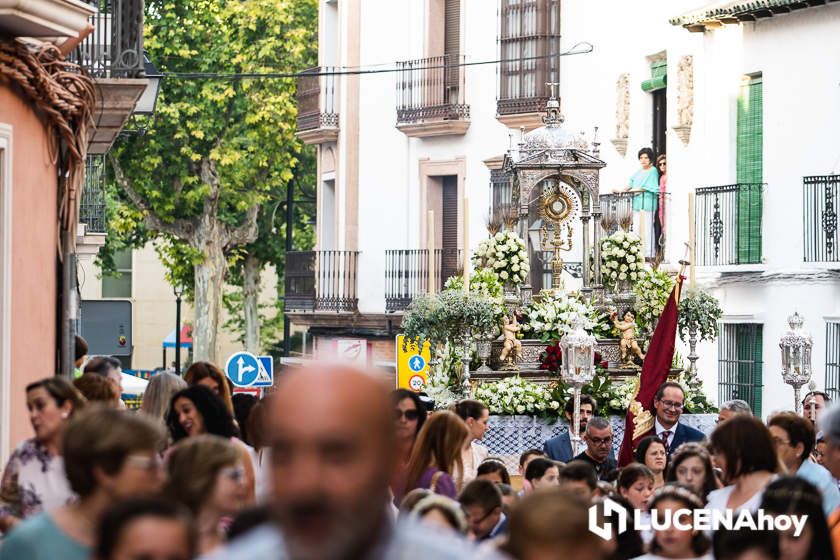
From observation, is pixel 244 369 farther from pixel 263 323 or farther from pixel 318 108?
pixel 263 323

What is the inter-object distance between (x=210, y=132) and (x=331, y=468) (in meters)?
39.0

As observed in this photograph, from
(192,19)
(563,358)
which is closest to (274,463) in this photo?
(563,358)

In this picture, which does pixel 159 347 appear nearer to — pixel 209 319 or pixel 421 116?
pixel 209 319

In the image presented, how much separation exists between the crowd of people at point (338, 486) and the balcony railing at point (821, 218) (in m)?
14.0

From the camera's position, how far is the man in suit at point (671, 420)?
1248 centimetres

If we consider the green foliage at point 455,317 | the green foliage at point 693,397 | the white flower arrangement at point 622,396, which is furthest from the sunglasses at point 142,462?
the green foliage at point 693,397

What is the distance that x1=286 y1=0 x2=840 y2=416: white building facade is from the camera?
26.1 metres

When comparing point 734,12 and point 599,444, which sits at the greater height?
point 734,12

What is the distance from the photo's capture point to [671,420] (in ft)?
41.2

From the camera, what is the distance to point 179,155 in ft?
138

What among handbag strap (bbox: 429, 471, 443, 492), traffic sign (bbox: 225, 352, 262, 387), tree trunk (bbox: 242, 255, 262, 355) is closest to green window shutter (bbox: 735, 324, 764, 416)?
traffic sign (bbox: 225, 352, 262, 387)

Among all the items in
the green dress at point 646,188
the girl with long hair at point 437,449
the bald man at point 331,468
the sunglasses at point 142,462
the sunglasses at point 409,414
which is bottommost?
the girl with long hair at point 437,449

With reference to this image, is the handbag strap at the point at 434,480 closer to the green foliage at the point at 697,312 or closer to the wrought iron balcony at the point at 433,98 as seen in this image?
the green foliage at the point at 697,312

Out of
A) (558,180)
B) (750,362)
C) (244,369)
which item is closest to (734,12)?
(750,362)
